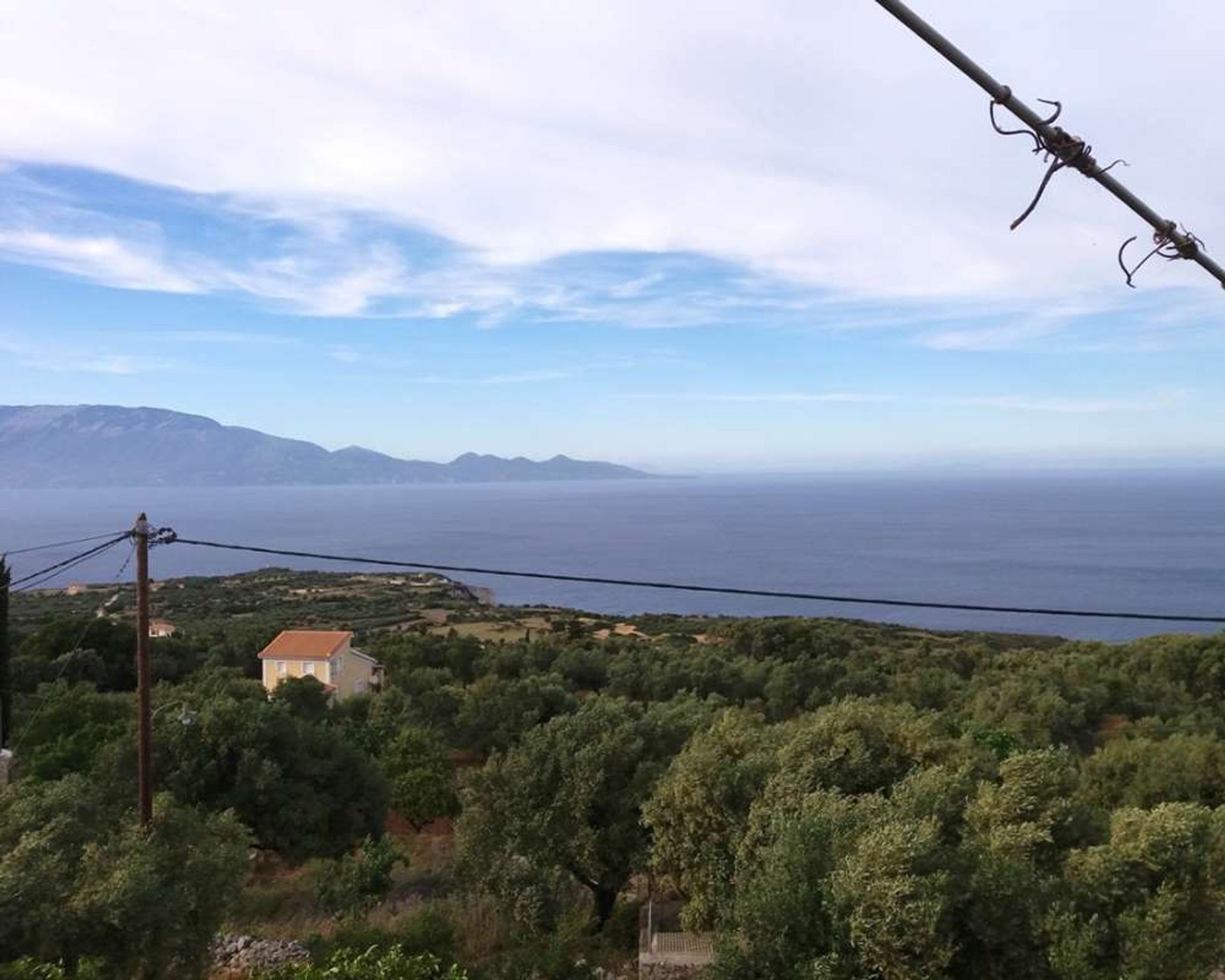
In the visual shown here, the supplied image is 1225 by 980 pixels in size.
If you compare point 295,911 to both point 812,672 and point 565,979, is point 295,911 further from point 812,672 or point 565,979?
point 812,672

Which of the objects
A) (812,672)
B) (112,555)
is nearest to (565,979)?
(812,672)

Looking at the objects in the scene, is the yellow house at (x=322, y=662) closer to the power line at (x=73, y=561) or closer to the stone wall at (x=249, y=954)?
the power line at (x=73, y=561)

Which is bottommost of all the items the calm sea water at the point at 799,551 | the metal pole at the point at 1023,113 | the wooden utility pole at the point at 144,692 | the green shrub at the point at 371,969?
A: the calm sea water at the point at 799,551

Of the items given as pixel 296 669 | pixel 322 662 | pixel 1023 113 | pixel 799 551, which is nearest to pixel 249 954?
pixel 1023 113

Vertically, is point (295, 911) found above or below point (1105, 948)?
below

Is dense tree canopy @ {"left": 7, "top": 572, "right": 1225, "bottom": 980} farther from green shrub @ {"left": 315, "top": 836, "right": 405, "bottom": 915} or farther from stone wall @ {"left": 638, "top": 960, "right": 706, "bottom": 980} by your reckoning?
stone wall @ {"left": 638, "top": 960, "right": 706, "bottom": 980}

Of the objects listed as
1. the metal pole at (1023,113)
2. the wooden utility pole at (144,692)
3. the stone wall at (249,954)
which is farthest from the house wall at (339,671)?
the metal pole at (1023,113)
